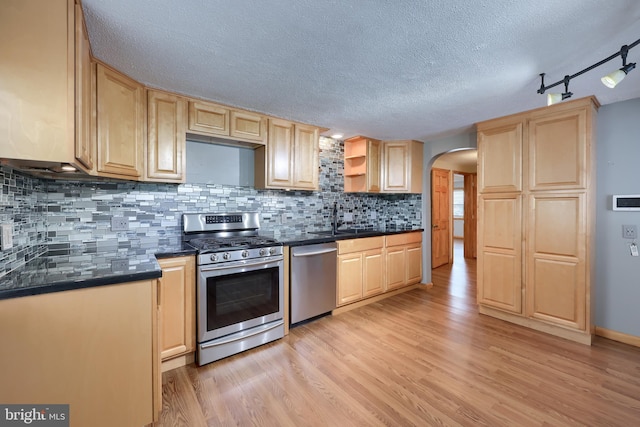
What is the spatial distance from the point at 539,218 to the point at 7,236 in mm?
4128

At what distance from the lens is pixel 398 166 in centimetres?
409

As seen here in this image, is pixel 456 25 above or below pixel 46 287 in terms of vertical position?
above

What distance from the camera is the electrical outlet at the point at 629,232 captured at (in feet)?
8.19

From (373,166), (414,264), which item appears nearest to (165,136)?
(373,166)

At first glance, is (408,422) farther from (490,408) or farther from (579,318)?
(579,318)

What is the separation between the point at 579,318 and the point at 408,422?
2.13 m

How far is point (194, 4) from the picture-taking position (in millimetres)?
1321

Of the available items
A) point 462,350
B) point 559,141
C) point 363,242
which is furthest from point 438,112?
point 462,350

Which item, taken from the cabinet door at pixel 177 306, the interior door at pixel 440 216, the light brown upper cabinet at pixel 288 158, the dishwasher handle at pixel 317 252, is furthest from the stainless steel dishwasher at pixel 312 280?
the interior door at pixel 440 216

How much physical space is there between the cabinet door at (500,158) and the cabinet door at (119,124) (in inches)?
136

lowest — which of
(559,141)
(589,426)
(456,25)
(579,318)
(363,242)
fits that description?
(589,426)

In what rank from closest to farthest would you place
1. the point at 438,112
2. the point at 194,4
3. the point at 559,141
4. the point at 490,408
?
the point at 194,4
the point at 490,408
the point at 559,141
the point at 438,112

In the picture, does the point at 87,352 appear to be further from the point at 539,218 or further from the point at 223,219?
the point at 539,218

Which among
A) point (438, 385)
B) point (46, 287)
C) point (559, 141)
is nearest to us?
point (46, 287)
